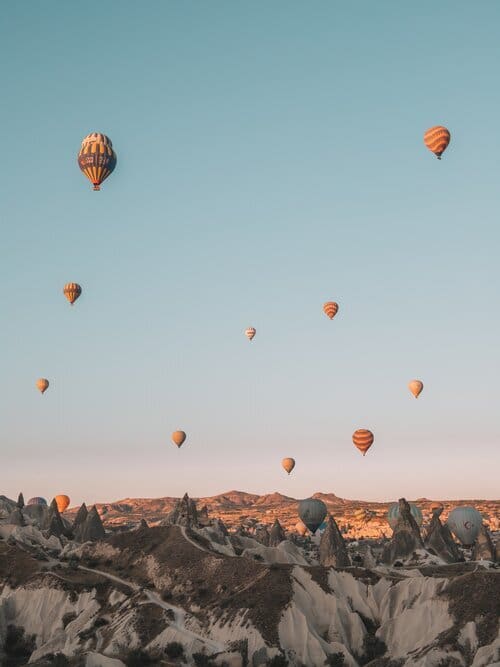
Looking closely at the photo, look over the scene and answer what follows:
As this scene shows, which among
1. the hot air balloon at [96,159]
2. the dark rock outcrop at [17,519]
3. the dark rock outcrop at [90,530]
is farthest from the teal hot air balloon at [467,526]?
the hot air balloon at [96,159]

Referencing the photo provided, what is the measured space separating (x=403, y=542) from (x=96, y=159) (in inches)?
2651

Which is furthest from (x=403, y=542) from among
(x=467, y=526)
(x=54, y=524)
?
(x=54, y=524)

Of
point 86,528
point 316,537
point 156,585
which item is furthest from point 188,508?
point 156,585

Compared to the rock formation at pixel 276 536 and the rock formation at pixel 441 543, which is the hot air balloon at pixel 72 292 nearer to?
the rock formation at pixel 276 536

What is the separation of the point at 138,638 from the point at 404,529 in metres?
46.5

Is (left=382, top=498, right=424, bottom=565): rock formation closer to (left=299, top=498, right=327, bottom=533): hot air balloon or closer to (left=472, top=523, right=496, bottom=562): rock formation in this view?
(left=472, top=523, right=496, bottom=562): rock formation

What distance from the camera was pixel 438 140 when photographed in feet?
372

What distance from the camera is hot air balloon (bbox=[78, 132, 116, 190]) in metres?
111

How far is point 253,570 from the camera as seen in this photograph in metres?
79.2

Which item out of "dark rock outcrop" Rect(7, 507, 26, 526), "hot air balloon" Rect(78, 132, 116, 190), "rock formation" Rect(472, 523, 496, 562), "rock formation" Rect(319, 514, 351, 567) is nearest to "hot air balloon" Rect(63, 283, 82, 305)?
"hot air balloon" Rect(78, 132, 116, 190)

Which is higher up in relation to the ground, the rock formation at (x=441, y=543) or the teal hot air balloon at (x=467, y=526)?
the teal hot air balloon at (x=467, y=526)

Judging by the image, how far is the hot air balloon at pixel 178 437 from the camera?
544 feet

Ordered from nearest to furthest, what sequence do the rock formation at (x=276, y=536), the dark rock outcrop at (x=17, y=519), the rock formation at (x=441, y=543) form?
the rock formation at (x=441, y=543), the rock formation at (x=276, y=536), the dark rock outcrop at (x=17, y=519)

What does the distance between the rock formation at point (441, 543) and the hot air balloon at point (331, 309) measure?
42219mm
